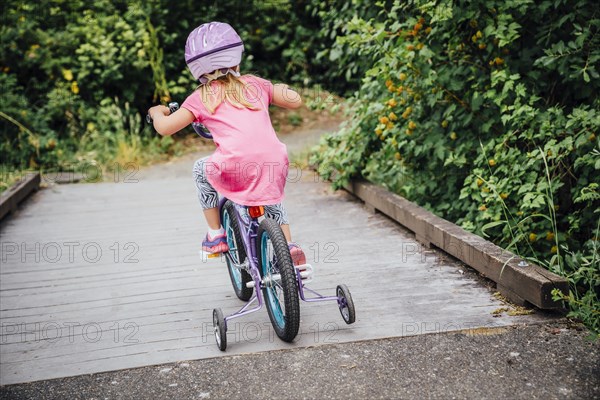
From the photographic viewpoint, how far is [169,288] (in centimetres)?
471

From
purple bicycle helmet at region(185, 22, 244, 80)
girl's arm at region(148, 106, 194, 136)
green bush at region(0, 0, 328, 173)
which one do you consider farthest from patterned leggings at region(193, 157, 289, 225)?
green bush at region(0, 0, 328, 173)

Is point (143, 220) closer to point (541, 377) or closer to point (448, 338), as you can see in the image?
point (448, 338)

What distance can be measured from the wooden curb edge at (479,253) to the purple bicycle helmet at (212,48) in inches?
74.3

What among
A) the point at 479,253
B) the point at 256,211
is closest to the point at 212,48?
the point at 256,211

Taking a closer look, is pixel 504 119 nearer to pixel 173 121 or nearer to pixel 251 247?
pixel 251 247

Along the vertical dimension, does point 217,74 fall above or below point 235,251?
above

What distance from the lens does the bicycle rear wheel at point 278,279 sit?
11.1 feet

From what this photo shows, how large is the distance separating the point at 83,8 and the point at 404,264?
27.6 ft

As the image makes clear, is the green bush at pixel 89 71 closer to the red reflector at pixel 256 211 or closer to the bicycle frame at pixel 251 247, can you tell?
the bicycle frame at pixel 251 247

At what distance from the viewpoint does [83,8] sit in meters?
11.4

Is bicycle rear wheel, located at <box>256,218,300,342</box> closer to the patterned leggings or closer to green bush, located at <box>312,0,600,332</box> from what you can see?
the patterned leggings

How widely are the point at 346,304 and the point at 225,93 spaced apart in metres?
1.24

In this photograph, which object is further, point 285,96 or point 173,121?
point 285,96

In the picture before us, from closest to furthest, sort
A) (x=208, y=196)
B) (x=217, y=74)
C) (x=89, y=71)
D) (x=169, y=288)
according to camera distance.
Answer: (x=217, y=74), (x=208, y=196), (x=169, y=288), (x=89, y=71)
